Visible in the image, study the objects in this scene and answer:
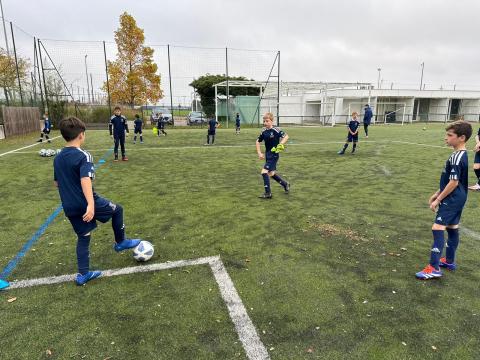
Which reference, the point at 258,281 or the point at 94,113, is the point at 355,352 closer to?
the point at 258,281

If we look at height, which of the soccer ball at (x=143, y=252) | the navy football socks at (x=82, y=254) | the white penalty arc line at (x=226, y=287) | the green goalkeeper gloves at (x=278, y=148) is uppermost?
the green goalkeeper gloves at (x=278, y=148)

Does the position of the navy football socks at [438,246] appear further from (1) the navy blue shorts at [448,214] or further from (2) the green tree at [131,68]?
(2) the green tree at [131,68]

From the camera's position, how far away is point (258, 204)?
680 centimetres

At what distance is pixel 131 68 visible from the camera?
31.3 m

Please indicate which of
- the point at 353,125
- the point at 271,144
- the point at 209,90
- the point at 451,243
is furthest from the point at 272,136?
the point at 209,90

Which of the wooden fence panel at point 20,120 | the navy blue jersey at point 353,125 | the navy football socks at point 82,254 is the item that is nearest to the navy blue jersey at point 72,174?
the navy football socks at point 82,254

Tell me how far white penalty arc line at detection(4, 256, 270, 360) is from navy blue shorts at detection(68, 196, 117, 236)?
670 millimetres

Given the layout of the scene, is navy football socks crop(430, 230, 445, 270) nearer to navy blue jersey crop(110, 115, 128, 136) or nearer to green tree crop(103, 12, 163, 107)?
navy blue jersey crop(110, 115, 128, 136)

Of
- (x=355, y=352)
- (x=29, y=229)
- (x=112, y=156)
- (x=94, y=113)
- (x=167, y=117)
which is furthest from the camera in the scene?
(x=167, y=117)

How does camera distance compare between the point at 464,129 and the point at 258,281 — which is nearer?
the point at 464,129

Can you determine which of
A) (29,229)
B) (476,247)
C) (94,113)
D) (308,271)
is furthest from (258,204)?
(94,113)

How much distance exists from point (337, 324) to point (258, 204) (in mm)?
3887

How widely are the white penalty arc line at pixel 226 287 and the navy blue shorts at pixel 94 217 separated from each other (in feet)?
2.20

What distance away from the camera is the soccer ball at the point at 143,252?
4254 millimetres
